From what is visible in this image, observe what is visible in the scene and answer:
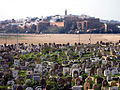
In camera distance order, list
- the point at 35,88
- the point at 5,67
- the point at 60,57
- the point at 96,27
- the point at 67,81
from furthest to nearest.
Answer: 1. the point at 96,27
2. the point at 60,57
3. the point at 5,67
4. the point at 67,81
5. the point at 35,88

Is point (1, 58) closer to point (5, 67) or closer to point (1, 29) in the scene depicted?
point (5, 67)

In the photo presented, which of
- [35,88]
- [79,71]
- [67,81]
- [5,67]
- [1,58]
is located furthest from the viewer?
[1,58]

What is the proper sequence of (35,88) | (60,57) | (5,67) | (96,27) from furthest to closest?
(96,27), (60,57), (5,67), (35,88)

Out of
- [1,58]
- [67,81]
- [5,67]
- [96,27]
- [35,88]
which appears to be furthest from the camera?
[96,27]

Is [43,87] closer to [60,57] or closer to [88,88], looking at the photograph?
[88,88]

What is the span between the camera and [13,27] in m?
85.4

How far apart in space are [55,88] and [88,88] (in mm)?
1655

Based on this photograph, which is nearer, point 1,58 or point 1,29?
point 1,58

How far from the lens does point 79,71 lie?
19031mm

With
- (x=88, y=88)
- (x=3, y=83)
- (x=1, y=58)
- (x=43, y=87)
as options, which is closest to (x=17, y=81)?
(x=3, y=83)

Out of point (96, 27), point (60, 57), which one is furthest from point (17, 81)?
point (96, 27)

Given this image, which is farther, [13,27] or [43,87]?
[13,27]

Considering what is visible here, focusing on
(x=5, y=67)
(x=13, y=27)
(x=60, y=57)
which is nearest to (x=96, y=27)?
(x=13, y=27)

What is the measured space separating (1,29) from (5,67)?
211 feet
